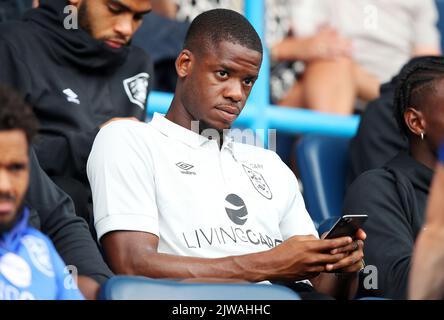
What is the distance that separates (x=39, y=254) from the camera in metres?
2.49

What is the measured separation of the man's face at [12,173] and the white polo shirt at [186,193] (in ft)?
1.95

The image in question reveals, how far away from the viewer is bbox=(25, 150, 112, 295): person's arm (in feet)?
9.32

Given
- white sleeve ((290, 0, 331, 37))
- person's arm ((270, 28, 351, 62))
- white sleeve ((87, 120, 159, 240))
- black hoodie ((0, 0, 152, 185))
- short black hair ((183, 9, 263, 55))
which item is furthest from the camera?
white sleeve ((290, 0, 331, 37))

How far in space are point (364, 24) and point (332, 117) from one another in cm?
65

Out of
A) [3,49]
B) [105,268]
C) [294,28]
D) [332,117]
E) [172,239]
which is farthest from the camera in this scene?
[294,28]

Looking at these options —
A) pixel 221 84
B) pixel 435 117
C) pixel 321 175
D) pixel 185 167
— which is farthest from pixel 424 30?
pixel 185 167

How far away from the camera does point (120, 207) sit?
9.86 ft

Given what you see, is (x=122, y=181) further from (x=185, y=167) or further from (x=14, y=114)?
(x=14, y=114)

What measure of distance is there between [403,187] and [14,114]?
1518mm

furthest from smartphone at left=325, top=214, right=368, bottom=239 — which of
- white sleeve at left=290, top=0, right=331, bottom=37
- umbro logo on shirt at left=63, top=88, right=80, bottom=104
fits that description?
white sleeve at left=290, top=0, right=331, bottom=37

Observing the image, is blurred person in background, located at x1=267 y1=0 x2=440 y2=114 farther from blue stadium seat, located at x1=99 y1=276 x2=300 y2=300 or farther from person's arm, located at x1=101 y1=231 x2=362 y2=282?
blue stadium seat, located at x1=99 y1=276 x2=300 y2=300

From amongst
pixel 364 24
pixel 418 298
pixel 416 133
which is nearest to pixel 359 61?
pixel 364 24
